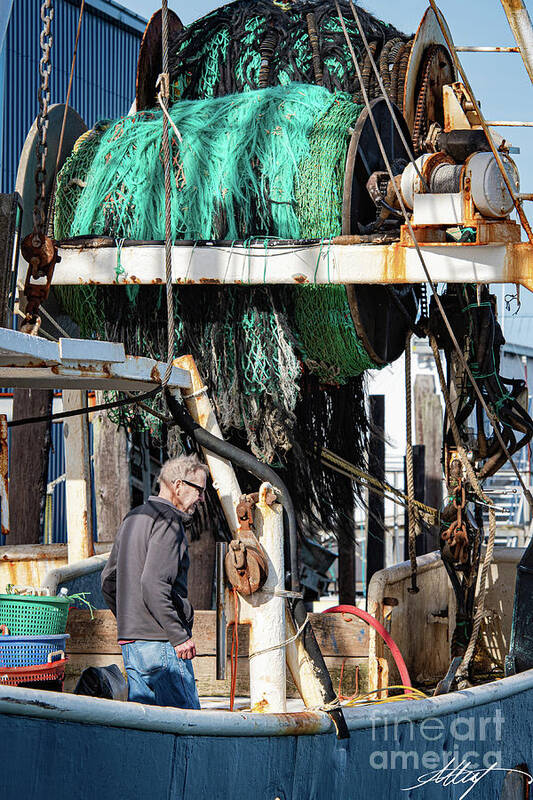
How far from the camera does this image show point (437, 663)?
7.10m

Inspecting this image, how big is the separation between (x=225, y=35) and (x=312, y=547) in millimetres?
7844

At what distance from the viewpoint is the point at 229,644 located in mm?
5758

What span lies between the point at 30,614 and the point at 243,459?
1032 mm

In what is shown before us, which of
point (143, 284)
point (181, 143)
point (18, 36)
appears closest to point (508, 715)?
point (143, 284)

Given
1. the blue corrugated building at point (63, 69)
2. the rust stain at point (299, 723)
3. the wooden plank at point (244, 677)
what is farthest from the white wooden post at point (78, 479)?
the blue corrugated building at point (63, 69)

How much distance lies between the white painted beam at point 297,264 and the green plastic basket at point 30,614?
2205 millimetres

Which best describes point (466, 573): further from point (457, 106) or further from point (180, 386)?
point (457, 106)

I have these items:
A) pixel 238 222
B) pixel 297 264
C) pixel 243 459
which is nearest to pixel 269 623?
pixel 243 459

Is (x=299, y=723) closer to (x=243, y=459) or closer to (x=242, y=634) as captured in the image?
(x=243, y=459)

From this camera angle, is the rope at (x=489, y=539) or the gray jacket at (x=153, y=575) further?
the rope at (x=489, y=539)

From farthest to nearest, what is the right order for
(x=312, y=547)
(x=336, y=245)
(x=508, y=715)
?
(x=312, y=547), (x=336, y=245), (x=508, y=715)

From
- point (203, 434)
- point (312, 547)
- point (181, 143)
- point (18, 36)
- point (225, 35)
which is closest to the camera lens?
point (203, 434)

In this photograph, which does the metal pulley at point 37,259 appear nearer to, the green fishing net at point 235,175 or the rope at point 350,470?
the green fishing net at point 235,175

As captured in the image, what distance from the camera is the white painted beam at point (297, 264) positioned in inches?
229
